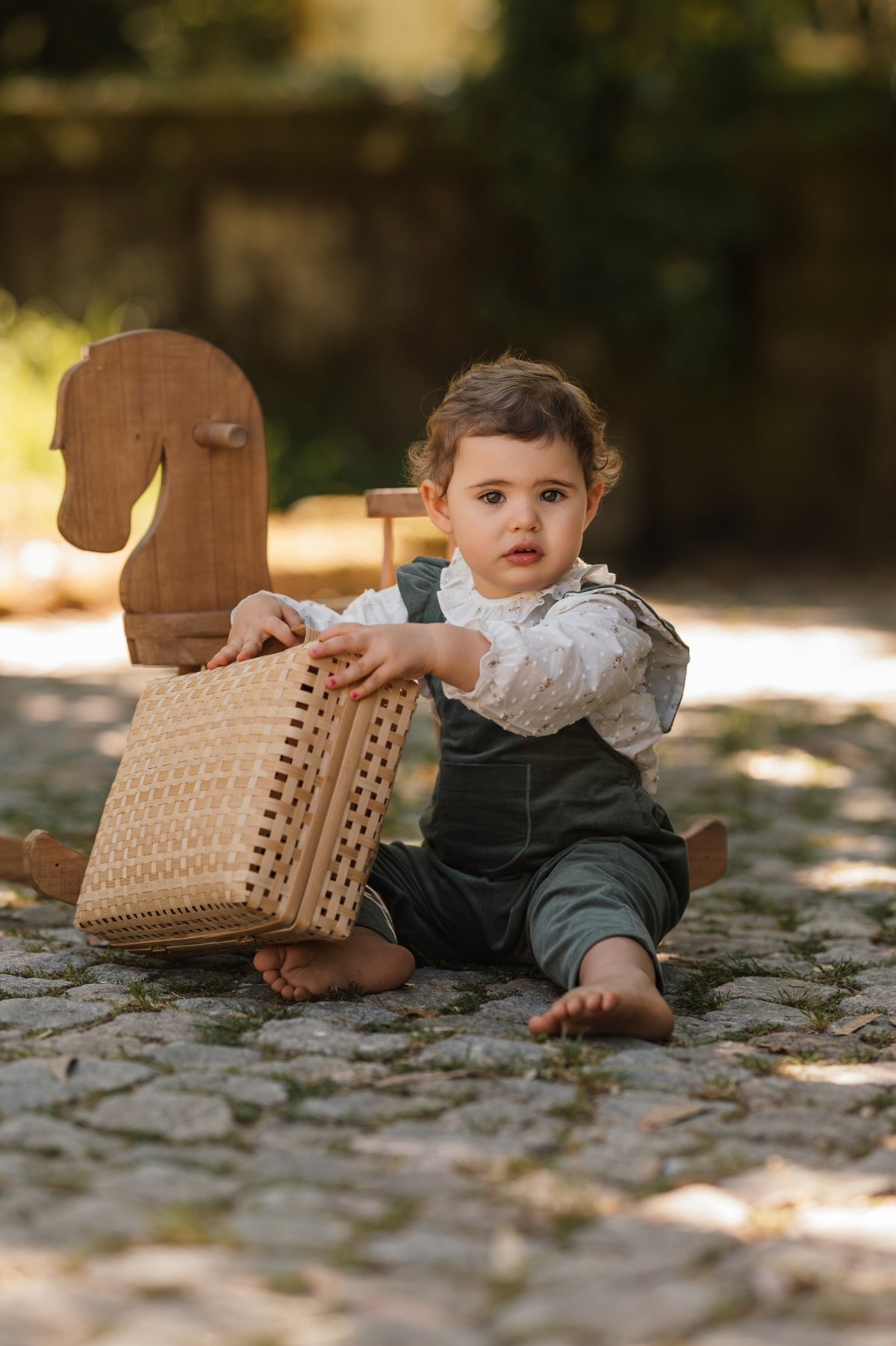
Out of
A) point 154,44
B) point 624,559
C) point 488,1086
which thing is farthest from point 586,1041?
point 154,44

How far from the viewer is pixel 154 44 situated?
13.3 meters

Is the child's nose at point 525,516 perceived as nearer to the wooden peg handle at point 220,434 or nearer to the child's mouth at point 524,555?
the child's mouth at point 524,555

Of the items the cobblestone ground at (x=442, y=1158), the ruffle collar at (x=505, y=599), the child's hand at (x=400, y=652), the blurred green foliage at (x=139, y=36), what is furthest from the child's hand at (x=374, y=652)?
the blurred green foliage at (x=139, y=36)

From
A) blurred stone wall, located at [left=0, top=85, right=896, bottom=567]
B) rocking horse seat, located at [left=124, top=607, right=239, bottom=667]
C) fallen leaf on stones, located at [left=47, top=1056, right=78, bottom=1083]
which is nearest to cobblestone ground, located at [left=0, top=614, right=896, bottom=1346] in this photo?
fallen leaf on stones, located at [left=47, top=1056, right=78, bottom=1083]

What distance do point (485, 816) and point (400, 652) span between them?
0.43 m

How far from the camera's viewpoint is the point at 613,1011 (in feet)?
6.95

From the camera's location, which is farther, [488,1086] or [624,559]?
[624,559]

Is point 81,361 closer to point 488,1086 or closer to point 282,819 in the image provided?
point 282,819

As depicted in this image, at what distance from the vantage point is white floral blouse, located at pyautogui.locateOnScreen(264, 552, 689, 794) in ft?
7.74

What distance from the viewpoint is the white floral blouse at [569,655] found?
2.36m

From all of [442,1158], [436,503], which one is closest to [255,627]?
[436,503]

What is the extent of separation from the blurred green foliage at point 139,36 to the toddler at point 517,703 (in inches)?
451

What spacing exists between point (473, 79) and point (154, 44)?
4195mm

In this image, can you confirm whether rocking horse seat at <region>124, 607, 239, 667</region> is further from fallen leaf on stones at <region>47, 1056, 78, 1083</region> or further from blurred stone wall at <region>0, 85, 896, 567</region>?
blurred stone wall at <region>0, 85, 896, 567</region>
